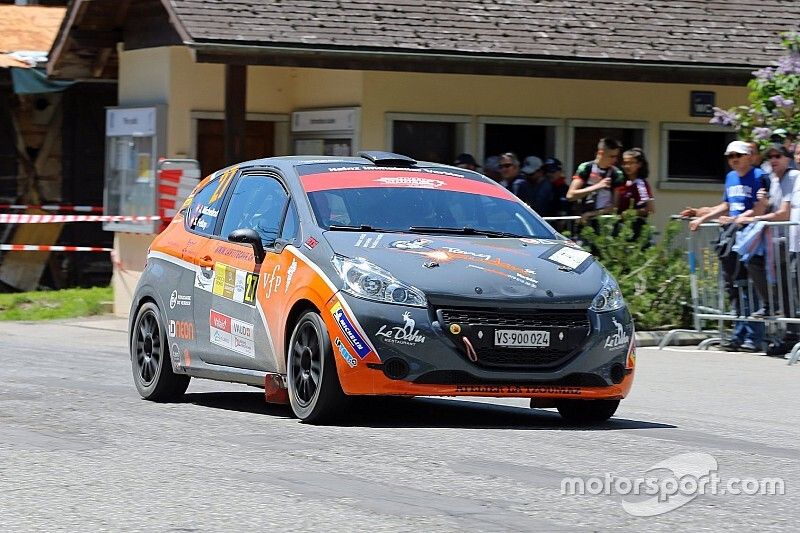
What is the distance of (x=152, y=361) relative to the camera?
11.5 m

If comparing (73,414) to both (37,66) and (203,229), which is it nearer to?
(203,229)

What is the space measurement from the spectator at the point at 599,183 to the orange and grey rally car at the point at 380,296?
667 centimetres

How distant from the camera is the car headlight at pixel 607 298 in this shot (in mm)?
9617

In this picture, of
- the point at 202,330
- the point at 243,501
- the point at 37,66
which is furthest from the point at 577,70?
the point at 243,501

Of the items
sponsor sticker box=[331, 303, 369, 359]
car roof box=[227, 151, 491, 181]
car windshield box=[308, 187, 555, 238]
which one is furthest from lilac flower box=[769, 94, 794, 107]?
sponsor sticker box=[331, 303, 369, 359]

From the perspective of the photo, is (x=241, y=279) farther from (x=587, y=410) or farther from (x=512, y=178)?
(x=512, y=178)

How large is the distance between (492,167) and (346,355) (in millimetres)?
11619

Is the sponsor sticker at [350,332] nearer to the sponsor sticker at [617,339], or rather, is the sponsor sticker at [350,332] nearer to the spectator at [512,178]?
the sponsor sticker at [617,339]

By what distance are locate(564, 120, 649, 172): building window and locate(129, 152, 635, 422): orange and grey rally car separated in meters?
10.5

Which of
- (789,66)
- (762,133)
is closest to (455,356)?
(762,133)

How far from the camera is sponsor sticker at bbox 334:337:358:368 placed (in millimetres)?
9203

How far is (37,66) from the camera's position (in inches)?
961

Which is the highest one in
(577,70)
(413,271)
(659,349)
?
(577,70)

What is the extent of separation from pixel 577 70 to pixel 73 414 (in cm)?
1111
